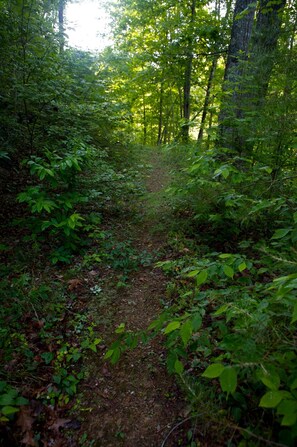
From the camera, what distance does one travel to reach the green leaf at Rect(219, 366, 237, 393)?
1299 millimetres

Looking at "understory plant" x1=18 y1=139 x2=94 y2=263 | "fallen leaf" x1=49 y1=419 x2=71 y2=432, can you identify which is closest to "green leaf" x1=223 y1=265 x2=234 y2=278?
"fallen leaf" x1=49 y1=419 x2=71 y2=432

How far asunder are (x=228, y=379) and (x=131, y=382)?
1.88 m

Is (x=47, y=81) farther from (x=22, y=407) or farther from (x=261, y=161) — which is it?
(x=22, y=407)

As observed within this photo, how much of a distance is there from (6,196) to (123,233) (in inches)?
107

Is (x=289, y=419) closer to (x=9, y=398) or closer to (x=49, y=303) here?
(x=9, y=398)

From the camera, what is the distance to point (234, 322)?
2248 mm

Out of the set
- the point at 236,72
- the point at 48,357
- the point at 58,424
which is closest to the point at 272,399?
the point at 58,424

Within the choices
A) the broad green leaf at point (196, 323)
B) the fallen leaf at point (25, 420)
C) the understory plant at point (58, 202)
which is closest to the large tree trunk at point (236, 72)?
the understory plant at point (58, 202)

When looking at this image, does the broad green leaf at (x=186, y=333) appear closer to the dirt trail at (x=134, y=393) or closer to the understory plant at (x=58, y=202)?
the dirt trail at (x=134, y=393)

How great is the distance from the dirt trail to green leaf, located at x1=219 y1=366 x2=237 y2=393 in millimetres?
1419

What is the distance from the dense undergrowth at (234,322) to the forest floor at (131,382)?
0.25m

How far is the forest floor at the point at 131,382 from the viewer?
2.40 meters

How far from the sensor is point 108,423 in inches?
98.3

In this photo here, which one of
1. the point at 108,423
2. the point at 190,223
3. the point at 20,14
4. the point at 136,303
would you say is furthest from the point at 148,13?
the point at 108,423
